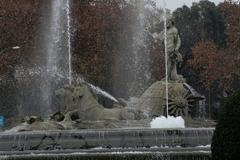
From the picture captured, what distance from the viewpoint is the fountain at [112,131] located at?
1520 cm

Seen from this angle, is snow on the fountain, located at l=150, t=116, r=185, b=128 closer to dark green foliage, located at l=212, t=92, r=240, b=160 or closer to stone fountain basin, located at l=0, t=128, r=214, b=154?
stone fountain basin, located at l=0, t=128, r=214, b=154

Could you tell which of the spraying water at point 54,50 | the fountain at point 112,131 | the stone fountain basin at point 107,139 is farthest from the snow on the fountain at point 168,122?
the spraying water at point 54,50

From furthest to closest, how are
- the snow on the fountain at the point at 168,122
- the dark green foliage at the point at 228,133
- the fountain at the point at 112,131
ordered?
the snow on the fountain at the point at 168,122, the fountain at the point at 112,131, the dark green foliage at the point at 228,133

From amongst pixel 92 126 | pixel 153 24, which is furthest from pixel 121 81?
pixel 92 126

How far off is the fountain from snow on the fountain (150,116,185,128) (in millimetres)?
374

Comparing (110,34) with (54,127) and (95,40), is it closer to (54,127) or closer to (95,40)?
(95,40)

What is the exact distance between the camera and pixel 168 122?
19891 millimetres

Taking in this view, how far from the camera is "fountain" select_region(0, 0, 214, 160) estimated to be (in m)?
15.2

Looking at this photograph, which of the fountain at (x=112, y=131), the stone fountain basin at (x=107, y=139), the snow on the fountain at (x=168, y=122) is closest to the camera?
the fountain at (x=112, y=131)

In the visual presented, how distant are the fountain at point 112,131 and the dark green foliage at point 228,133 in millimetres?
3489

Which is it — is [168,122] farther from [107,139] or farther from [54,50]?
[54,50]

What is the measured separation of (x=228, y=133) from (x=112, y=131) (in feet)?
20.2

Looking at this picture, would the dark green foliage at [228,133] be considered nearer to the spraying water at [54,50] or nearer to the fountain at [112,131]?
the fountain at [112,131]

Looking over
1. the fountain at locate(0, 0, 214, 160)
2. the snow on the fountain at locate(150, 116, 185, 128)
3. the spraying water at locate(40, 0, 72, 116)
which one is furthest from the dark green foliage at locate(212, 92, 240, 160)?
the spraying water at locate(40, 0, 72, 116)
